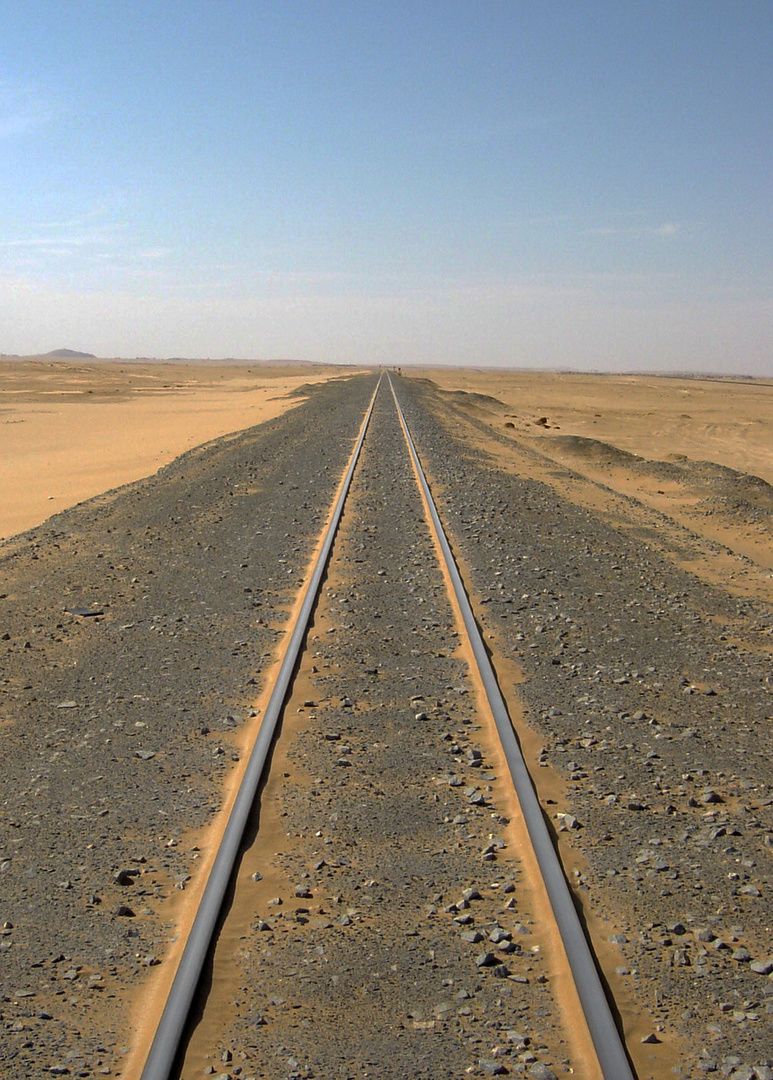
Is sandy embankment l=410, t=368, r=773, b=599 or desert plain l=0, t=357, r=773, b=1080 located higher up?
sandy embankment l=410, t=368, r=773, b=599

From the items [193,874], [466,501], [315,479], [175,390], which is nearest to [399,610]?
[193,874]

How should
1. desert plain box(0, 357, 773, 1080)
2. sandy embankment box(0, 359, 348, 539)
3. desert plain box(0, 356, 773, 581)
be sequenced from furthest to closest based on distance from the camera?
1. sandy embankment box(0, 359, 348, 539)
2. desert plain box(0, 356, 773, 581)
3. desert plain box(0, 357, 773, 1080)

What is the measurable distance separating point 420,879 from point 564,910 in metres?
0.74

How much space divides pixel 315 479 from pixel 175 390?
6372 cm

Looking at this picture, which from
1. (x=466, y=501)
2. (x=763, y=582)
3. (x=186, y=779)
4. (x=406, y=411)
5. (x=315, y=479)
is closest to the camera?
(x=186, y=779)

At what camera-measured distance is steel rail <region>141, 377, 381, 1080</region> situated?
3.31 metres

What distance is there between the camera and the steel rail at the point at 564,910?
3309 millimetres

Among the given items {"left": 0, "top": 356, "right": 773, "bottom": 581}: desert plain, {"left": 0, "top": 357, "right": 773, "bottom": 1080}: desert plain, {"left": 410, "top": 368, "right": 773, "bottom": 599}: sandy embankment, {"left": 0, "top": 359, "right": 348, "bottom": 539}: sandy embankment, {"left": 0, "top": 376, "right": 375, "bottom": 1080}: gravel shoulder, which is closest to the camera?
{"left": 0, "top": 357, "right": 773, "bottom": 1080}: desert plain

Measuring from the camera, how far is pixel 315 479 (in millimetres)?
19109

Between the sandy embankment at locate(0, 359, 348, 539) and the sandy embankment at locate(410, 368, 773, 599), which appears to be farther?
the sandy embankment at locate(0, 359, 348, 539)

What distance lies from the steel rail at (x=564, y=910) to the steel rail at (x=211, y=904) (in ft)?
4.89

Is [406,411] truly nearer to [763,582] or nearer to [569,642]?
[763,582]

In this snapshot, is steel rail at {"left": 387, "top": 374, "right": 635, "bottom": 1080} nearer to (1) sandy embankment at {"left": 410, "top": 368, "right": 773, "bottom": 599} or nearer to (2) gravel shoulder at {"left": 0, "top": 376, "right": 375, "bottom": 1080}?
(2) gravel shoulder at {"left": 0, "top": 376, "right": 375, "bottom": 1080}

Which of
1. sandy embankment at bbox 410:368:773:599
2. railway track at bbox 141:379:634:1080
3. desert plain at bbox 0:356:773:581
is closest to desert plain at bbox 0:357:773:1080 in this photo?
railway track at bbox 141:379:634:1080
